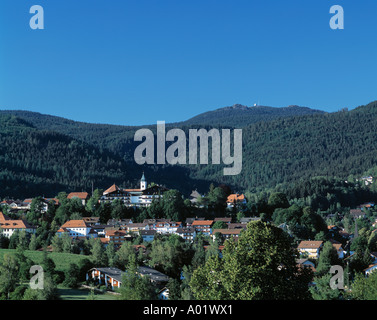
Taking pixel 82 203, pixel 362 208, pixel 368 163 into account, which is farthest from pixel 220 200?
pixel 368 163

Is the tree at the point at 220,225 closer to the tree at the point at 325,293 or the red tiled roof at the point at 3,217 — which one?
the red tiled roof at the point at 3,217

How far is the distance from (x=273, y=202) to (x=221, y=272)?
57.9 meters

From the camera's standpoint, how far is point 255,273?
2219 centimetres

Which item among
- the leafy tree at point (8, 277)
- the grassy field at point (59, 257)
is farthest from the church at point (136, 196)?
the leafy tree at point (8, 277)

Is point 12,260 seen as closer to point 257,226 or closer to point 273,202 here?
point 257,226

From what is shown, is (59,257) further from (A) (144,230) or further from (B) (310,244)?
(B) (310,244)

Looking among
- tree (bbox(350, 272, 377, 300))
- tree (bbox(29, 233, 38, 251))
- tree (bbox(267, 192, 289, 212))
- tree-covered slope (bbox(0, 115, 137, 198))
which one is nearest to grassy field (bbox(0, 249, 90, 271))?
tree (bbox(29, 233, 38, 251))

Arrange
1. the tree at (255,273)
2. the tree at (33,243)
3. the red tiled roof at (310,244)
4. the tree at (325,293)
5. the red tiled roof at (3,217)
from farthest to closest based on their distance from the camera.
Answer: the red tiled roof at (3,217) < the red tiled roof at (310,244) < the tree at (33,243) < the tree at (325,293) < the tree at (255,273)

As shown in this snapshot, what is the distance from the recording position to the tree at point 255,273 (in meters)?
21.8

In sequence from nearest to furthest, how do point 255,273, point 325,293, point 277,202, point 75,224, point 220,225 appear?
1. point 255,273
2. point 325,293
3. point 75,224
4. point 220,225
5. point 277,202

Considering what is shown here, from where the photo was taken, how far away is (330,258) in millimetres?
57094

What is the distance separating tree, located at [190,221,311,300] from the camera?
21.8 m

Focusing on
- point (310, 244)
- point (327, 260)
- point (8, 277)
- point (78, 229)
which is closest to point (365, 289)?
point (8, 277)
